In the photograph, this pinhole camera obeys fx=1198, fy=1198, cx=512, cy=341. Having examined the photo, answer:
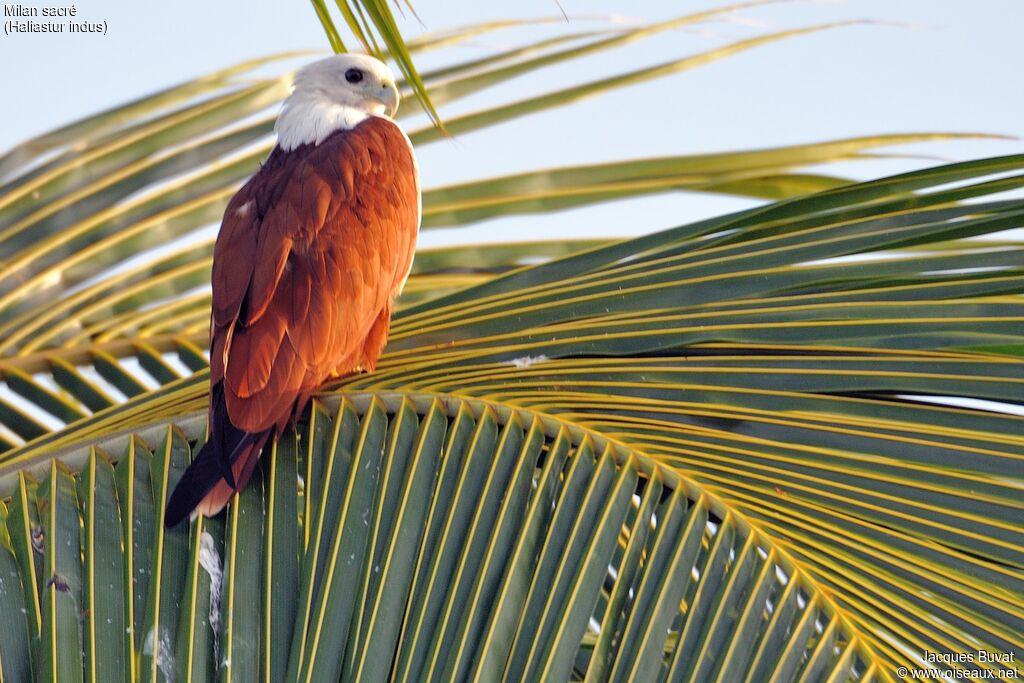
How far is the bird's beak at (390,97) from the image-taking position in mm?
3697

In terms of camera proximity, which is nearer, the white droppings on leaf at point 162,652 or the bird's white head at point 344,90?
the white droppings on leaf at point 162,652

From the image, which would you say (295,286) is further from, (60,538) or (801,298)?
(801,298)

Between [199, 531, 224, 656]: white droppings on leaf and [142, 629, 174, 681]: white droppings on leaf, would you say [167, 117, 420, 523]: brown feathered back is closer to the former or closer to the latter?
[199, 531, 224, 656]: white droppings on leaf

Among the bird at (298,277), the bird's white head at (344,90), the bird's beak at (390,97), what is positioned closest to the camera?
the bird at (298,277)

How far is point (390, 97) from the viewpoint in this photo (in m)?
3.71

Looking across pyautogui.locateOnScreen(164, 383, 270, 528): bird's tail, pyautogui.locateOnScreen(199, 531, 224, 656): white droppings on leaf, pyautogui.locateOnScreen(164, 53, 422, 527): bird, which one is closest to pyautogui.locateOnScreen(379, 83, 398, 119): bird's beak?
pyautogui.locateOnScreen(164, 53, 422, 527): bird

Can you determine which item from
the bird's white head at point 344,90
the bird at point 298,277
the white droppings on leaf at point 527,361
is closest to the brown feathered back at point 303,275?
the bird at point 298,277

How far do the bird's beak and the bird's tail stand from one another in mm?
1711

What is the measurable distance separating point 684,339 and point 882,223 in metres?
0.40

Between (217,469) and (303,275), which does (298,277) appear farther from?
(217,469)

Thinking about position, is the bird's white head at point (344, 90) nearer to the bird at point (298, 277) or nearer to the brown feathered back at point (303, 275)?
the bird at point (298, 277)

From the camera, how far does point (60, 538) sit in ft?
6.10

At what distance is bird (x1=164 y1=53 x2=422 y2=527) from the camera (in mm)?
2148

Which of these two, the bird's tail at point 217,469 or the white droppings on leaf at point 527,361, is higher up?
the white droppings on leaf at point 527,361
